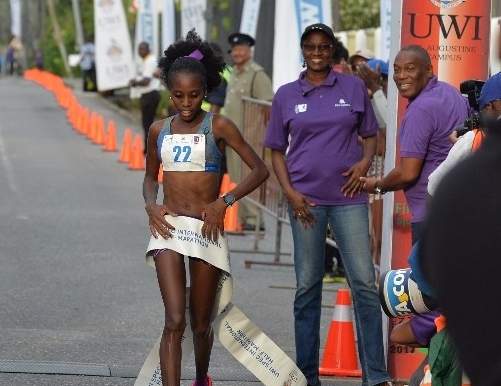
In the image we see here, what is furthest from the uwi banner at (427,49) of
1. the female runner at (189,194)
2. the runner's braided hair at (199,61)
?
the female runner at (189,194)

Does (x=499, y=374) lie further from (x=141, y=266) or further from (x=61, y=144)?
(x=61, y=144)

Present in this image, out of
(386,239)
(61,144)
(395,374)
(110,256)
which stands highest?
(386,239)

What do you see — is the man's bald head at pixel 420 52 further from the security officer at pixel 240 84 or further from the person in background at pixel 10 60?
the person in background at pixel 10 60

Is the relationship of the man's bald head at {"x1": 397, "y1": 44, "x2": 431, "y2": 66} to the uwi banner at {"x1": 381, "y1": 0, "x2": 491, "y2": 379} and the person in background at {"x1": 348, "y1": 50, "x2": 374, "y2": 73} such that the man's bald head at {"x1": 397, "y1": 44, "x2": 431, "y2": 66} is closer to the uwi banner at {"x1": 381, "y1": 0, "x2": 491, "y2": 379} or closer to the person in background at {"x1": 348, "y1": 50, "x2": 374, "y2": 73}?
the uwi banner at {"x1": 381, "y1": 0, "x2": 491, "y2": 379}

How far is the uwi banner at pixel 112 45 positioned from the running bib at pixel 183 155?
3477cm

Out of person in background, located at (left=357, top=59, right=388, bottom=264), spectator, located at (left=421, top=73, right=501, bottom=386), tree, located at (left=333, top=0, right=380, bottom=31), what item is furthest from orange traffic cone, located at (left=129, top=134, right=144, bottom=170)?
spectator, located at (left=421, top=73, right=501, bottom=386)

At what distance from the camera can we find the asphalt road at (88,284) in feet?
28.4

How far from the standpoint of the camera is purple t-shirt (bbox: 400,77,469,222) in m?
7.02

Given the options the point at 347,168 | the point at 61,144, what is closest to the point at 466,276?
the point at 347,168

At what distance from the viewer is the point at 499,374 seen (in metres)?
2.08

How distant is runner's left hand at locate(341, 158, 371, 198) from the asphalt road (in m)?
1.34

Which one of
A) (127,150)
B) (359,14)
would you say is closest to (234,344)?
(127,150)

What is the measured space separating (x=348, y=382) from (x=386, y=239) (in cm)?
93

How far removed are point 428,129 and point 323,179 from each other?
0.64 m
